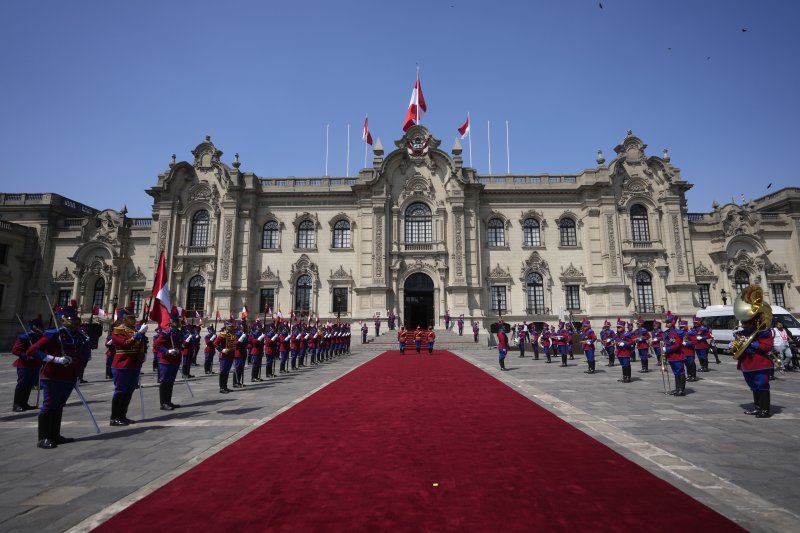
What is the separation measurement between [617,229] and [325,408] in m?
30.2

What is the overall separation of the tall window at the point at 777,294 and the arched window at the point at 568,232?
1540 cm

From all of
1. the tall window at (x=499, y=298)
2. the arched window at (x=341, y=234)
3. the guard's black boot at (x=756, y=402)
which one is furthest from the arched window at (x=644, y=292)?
the guard's black boot at (x=756, y=402)

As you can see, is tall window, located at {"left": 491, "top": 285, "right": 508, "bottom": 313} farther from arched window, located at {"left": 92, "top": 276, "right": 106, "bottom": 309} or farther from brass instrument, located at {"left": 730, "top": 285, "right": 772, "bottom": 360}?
arched window, located at {"left": 92, "top": 276, "right": 106, "bottom": 309}

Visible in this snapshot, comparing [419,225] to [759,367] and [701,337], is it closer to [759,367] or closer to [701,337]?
[701,337]

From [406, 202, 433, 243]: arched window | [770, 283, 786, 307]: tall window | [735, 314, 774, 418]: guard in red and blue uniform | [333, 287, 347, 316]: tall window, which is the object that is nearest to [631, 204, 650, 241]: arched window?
[770, 283, 786, 307]: tall window

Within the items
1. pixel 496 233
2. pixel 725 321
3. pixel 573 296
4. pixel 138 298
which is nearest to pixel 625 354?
pixel 725 321

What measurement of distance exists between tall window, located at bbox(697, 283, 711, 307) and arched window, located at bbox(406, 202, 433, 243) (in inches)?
853

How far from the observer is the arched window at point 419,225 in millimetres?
32312

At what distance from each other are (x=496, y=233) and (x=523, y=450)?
2875 centimetres

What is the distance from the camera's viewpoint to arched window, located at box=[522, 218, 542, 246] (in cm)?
3247

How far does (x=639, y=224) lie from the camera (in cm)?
3194

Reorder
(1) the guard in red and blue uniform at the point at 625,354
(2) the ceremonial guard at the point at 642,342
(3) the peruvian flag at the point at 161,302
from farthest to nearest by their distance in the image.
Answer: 1. (2) the ceremonial guard at the point at 642,342
2. (1) the guard in red and blue uniform at the point at 625,354
3. (3) the peruvian flag at the point at 161,302

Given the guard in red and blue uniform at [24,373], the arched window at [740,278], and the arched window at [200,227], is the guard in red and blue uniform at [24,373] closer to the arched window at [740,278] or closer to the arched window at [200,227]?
the arched window at [200,227]

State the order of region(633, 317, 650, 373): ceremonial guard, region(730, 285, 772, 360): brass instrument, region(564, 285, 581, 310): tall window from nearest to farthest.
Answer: region(730, 285, 772, 360): brass instrument, region(633, 317, 650, 373): ceremonial guard, region(564, 285, 581, 310): tall window
